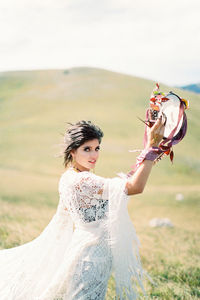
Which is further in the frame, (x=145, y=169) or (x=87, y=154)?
(x=87, y=154)

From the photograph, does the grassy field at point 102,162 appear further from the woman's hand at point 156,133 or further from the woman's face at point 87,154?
the woman's hand at point 156,133

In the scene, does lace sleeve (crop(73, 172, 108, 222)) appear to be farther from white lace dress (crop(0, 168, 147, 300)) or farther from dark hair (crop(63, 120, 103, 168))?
dark hair (crop(63, 120, 103, 168))

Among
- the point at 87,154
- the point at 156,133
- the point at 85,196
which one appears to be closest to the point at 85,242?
the point at 85,196

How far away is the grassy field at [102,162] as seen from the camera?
662 cm

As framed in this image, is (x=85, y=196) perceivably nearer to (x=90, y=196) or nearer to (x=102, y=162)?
(x=90, y=196)

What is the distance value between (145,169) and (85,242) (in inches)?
33.7

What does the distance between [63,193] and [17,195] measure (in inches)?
567

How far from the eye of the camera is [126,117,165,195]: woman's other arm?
2.44m

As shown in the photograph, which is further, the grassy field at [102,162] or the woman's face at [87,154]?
the grassy field at [102,162]

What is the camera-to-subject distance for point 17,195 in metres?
16.9

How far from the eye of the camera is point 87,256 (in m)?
2.87

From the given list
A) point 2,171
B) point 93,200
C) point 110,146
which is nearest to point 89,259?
point 93,200

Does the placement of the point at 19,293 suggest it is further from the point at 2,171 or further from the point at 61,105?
the point at 61,105

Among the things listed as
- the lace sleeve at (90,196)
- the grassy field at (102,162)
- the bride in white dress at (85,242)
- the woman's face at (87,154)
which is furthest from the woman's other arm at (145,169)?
the grassy field at (102,162)
